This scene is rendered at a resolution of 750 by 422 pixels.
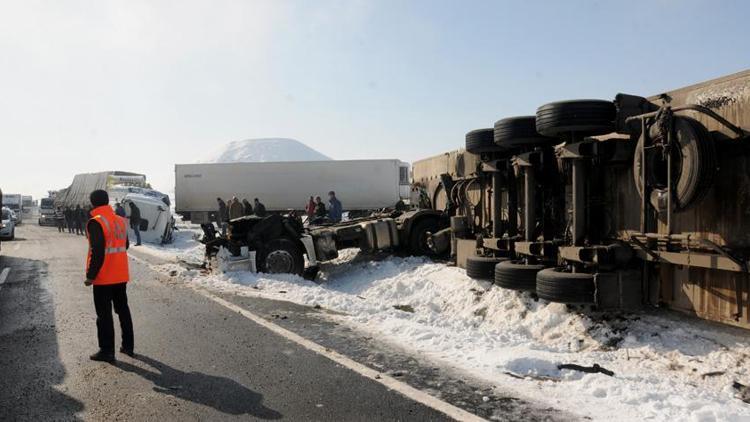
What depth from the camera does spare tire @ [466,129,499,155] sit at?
9234mm

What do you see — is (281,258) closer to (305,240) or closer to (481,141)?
(305,240)

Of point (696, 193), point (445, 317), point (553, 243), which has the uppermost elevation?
point (696, 193)

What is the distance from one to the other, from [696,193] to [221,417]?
4452 mm

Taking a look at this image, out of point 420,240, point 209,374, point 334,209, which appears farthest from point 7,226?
point 209,374

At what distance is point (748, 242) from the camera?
5.20 metres

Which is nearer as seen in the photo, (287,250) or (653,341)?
(653,341)

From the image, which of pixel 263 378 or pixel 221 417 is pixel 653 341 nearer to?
pixel 263 378

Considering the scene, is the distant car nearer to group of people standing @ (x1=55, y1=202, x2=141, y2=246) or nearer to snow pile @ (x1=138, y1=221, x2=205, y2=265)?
group of people standing @ (x1=55, y1=202, x2=141, y2=246)

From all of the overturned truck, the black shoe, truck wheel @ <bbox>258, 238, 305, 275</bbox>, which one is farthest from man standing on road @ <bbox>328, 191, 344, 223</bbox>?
the black shoe

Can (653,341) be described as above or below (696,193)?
below

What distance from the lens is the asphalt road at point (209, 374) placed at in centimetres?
432

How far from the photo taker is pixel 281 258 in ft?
38.5

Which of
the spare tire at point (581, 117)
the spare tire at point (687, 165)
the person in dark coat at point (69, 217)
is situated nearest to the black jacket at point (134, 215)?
the person in dark coat at point (69, 217)

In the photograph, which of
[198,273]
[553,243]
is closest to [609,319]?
[553,243]
